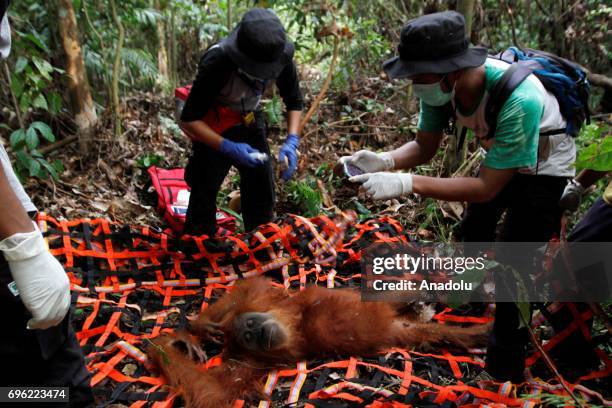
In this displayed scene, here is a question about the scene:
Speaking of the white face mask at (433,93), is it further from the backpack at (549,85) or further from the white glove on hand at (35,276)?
the white glove on hand at (35,276)

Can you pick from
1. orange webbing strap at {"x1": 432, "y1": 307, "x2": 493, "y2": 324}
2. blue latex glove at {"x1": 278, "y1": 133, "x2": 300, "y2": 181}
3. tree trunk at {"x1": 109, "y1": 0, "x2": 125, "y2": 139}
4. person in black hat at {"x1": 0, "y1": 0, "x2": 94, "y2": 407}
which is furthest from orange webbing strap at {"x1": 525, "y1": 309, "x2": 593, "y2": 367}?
tree trunk at {"x1": 109, "y1": 0, "x2": 125, "y2": 139}

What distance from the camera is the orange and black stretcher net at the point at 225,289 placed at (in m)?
2.37

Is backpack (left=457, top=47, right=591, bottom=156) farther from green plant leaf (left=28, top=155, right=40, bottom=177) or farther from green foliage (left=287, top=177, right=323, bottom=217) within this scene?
green plant leaf (left=28, top=155, right=40, bottom=177)

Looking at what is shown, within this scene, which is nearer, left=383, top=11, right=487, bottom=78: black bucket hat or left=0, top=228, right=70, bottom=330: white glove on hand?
left=0, top=228, right=70, bottom=330: white glove on hand

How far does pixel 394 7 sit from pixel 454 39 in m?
4.87

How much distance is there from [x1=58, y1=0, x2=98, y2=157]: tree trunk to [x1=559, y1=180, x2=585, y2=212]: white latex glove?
4.34m

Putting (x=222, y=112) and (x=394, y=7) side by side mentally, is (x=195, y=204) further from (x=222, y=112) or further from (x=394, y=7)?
(x=394, y=7)

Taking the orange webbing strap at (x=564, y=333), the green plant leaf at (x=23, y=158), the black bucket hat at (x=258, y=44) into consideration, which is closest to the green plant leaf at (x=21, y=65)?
the green plant leaf at (x=23, y=158)

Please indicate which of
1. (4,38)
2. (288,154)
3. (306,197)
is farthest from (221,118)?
(4,38)

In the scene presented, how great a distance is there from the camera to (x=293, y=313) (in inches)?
120

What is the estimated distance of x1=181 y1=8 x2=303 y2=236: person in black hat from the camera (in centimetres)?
308

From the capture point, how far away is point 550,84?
237cm

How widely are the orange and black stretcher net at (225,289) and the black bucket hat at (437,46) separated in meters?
1.41

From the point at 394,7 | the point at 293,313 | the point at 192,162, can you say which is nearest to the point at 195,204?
the point at 192,162
